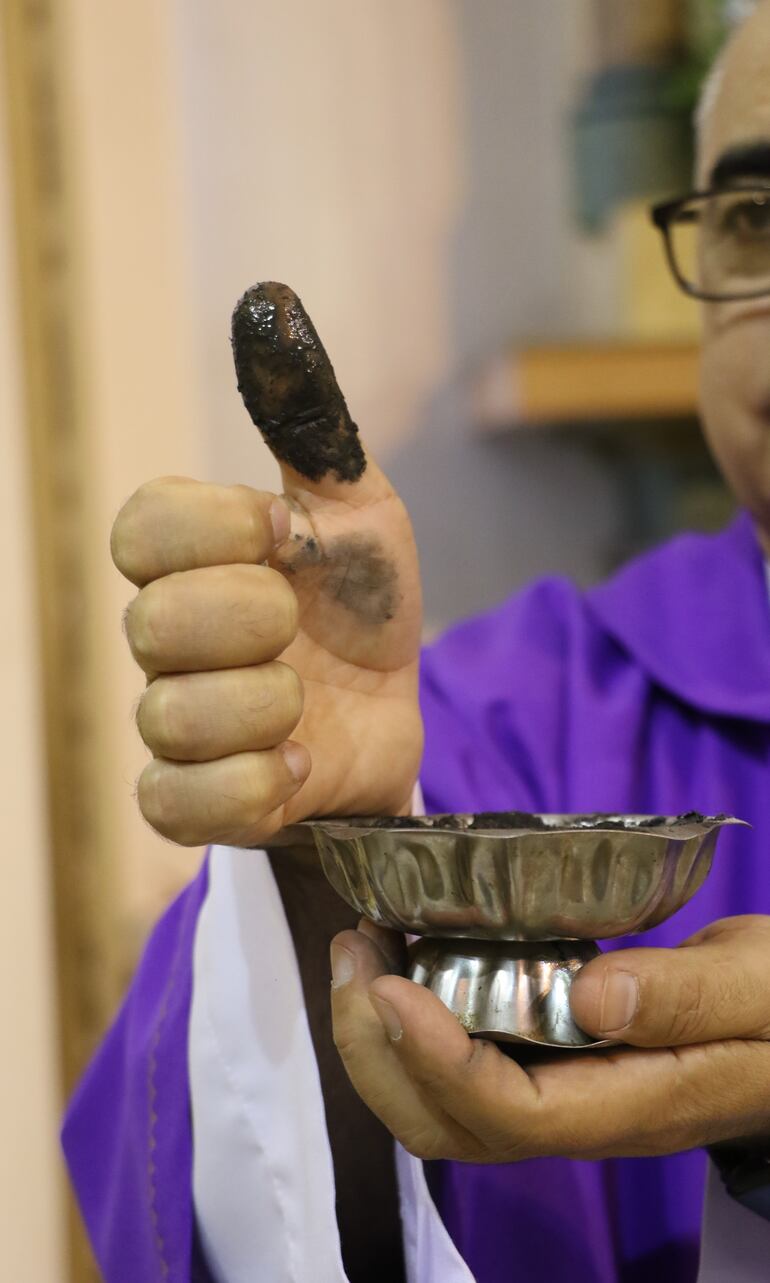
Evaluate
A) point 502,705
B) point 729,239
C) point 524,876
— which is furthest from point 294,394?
point 729,239

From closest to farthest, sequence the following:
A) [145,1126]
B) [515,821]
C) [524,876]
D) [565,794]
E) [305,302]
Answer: [524,876] → [515,821] → [145,1126] → [565,794] → [305,302]

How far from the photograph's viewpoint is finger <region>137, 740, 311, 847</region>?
20.0 inches

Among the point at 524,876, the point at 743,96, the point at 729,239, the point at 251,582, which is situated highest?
the point at 743,96

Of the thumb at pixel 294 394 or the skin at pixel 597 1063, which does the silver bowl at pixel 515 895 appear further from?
the thumb at pixel 294 394

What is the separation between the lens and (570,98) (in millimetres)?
1765

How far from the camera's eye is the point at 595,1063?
1.70 ft

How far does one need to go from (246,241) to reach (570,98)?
0.50m

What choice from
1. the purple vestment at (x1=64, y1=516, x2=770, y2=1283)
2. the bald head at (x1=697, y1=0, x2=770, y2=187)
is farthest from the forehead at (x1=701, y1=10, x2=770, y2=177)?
the purple vestment at (x1=64, y1=516, x2=770, y2=1283)

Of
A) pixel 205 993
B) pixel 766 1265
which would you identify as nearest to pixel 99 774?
pixel 205 993

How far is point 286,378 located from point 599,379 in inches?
41.8

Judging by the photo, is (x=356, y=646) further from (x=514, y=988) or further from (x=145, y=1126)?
(x=145, y=1126)

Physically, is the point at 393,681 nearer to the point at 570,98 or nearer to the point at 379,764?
the point at 379,764

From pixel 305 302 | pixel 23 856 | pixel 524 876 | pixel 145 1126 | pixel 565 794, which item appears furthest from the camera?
pixel 305 302

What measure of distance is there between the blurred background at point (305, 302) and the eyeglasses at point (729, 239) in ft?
1.64
